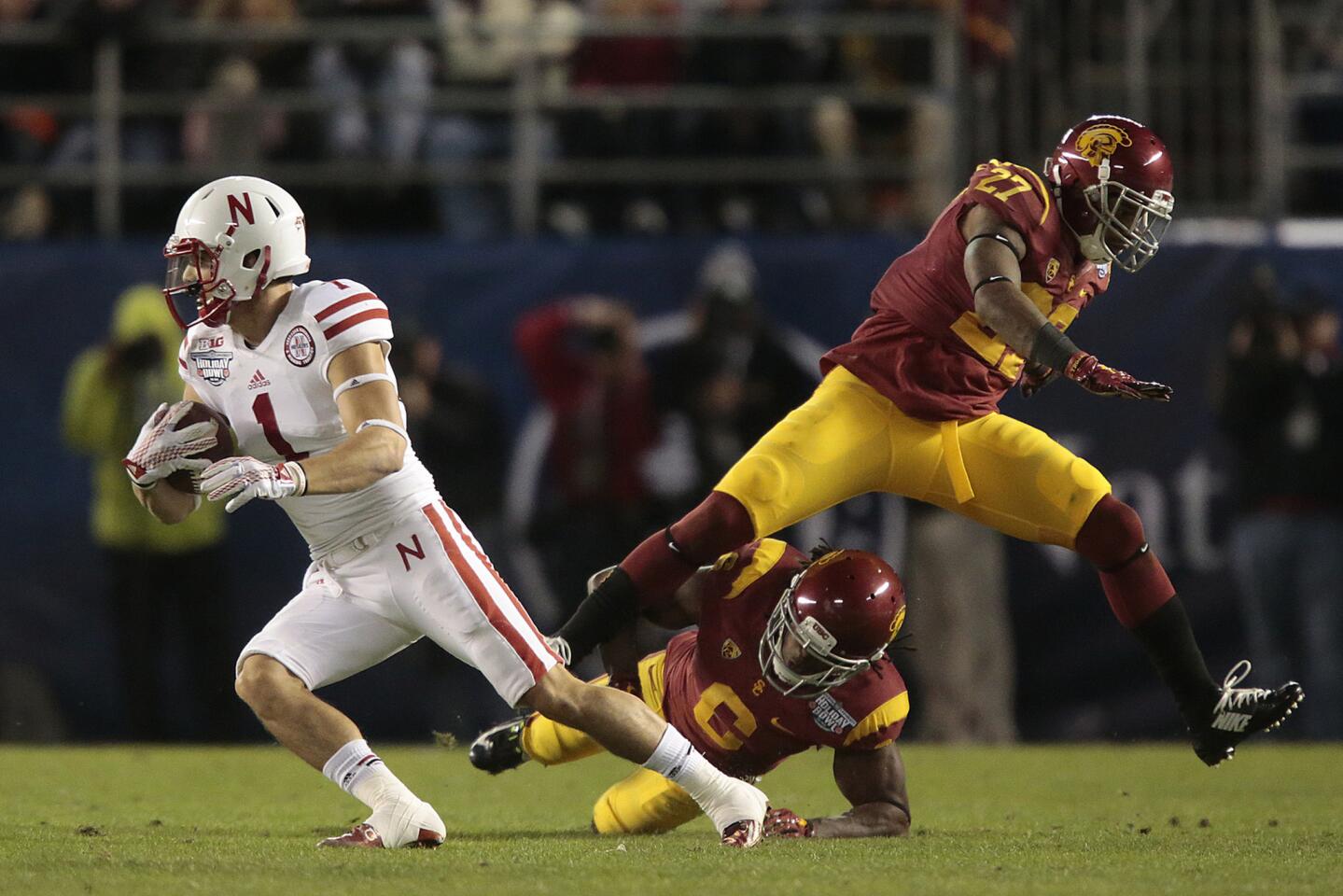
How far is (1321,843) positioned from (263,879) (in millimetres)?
2830

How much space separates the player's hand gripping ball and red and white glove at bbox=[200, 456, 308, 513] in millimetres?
317

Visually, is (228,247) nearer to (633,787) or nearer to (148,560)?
(633,787)

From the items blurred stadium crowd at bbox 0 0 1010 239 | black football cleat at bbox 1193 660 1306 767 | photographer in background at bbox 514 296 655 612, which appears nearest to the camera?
black football cleat at bbox 1193 660 1306 767

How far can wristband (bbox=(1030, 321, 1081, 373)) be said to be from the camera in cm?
546

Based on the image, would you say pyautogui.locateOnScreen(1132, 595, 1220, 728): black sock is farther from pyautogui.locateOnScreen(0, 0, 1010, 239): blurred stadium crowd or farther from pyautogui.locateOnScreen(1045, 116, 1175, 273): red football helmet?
pyautogui.locateOnScreen(0, 0, 1010, 239): blurred stadium crowd

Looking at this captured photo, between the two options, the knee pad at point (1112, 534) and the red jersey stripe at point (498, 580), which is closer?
the red jersey stripe at point (498, 580)

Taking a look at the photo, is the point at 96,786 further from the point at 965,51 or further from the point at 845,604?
the point at 965,51

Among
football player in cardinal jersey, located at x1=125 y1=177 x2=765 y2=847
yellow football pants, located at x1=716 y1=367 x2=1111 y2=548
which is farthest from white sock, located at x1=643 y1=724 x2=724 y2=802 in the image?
yellow football pants, located at x1=716 y1=367 x2=1111 y2=548

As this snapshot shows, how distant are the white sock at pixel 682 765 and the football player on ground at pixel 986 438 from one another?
2.18 ft

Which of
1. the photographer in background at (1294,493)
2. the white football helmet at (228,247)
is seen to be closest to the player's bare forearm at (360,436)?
the white football helmet at (228,247)

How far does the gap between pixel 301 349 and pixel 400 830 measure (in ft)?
4.09

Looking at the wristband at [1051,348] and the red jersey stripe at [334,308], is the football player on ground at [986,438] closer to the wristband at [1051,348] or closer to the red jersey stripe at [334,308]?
the wristband at [1051,348]

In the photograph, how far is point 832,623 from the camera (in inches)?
211

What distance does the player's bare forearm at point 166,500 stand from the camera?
5398mm
